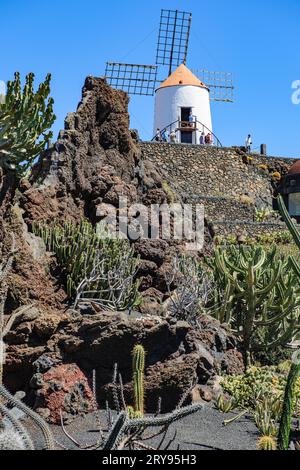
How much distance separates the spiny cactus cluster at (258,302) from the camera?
10.6 meters

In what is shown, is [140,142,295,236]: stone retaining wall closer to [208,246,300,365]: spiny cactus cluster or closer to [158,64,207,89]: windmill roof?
[158,64,207,89]: windmill roof

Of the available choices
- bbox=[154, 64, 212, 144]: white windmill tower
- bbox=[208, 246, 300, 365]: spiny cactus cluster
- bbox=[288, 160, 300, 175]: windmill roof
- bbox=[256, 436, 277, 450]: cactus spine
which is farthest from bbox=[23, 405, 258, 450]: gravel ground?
bbox=[154, 64, 212, 144]: white windmill tower

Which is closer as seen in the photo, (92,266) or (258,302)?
(92,266)

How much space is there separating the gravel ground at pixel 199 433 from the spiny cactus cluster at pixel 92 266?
2367mm

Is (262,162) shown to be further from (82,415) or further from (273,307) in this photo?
(82,415)

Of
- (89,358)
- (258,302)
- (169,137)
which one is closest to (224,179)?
(169,137)

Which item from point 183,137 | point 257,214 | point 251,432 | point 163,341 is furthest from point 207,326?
point 183,137

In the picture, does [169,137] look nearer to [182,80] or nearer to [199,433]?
[182,80]

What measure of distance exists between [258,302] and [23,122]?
4.12 m

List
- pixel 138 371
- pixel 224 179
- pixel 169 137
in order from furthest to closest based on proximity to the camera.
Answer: pixel 169 137, pixel 224 179, pixel 138 371

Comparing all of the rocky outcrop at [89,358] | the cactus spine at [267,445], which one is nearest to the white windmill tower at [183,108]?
the rocky outcrop at [89,358]

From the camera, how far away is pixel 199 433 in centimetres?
757

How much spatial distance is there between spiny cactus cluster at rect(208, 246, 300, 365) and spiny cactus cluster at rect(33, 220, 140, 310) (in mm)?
1329

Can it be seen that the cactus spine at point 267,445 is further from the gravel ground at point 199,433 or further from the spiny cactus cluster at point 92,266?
the spiny cactus cluster at point 92,266
